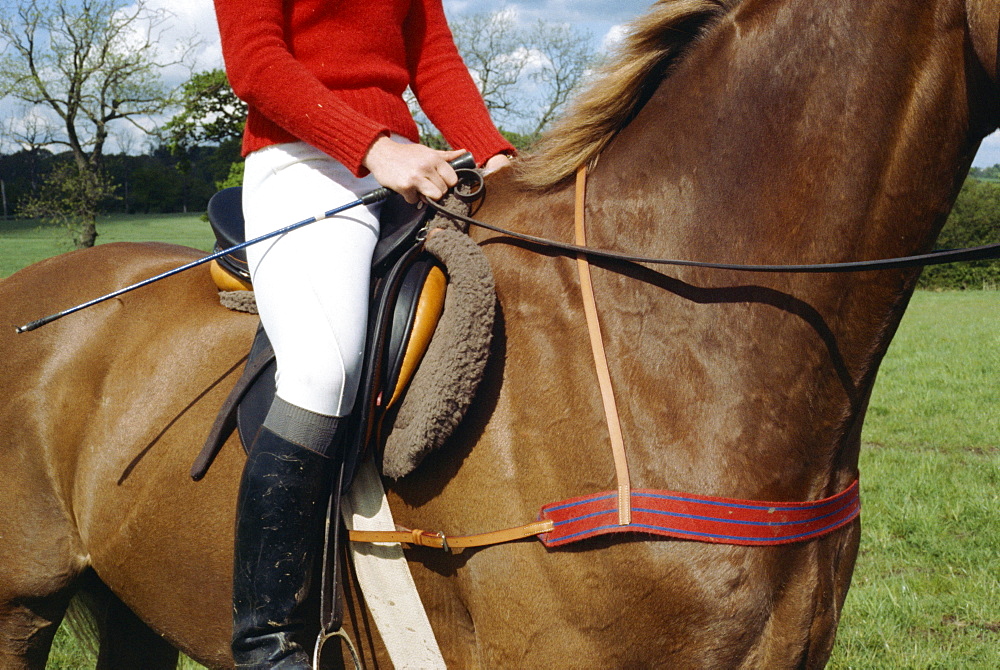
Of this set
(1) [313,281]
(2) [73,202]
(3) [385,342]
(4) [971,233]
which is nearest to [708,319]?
(3) [385,342]

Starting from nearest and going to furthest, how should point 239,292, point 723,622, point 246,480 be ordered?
point 723,622, point 246,480, point 239,292

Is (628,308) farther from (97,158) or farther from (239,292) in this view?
(97,158)

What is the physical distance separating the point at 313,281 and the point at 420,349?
317mm

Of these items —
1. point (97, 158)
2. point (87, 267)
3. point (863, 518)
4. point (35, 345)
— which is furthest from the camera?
point (97, 158)

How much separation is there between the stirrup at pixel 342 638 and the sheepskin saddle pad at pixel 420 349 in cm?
42

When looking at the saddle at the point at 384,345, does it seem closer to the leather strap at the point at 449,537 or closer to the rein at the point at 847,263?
the leather strap at the point at 449,537

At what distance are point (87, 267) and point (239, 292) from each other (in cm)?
98

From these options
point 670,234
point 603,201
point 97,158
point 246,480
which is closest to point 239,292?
point 246,480

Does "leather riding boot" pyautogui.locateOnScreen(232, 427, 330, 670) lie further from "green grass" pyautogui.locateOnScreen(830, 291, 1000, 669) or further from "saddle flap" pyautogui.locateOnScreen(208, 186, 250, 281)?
"green grass" pyautogui.locateOnScreen(830, 291, 1000, 669)

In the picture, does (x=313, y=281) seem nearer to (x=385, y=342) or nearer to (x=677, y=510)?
(x=385, y=342)

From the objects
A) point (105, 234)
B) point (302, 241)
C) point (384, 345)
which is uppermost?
point (302, 241)

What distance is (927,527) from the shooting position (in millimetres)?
5434

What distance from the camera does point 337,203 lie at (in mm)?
2160

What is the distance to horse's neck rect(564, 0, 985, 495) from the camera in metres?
1.66
